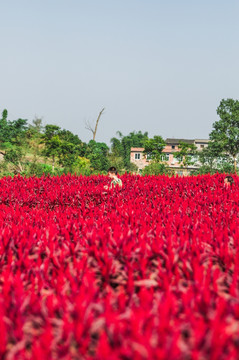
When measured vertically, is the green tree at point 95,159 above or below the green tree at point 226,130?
below

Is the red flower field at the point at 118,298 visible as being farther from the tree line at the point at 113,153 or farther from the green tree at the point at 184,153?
the green tree at the point at 184,153

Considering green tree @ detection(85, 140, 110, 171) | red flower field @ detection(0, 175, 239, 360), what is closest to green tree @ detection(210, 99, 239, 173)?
green tree @ detection(85, 140, 110, 171)

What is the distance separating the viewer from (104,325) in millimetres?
2098

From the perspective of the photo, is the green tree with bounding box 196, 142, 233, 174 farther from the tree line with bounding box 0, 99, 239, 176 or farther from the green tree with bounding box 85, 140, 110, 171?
the green tree with bounding box 85, 140, 110, 171

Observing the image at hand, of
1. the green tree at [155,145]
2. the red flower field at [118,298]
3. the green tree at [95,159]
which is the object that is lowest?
the red flower field at [118,298]

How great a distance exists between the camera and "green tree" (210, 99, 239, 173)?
61.7 m

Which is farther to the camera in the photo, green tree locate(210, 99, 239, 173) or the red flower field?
Answer: green tree locate(210, 99, 239, 173)

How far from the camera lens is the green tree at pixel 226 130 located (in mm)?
61688

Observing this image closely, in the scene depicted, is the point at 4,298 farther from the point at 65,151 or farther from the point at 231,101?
the point at 231,101

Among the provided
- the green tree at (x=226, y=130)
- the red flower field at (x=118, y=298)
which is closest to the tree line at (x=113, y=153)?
the green tree at (x=226, y=130)

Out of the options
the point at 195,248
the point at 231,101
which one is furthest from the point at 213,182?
the point at 231,101

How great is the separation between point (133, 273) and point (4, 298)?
1.08 metres

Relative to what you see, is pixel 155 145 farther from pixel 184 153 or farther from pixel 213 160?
A: pixel 213 160

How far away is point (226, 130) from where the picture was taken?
62.5 metres
